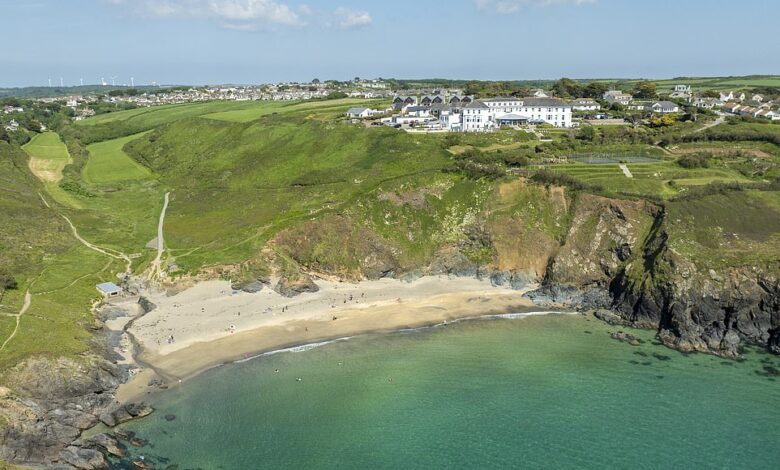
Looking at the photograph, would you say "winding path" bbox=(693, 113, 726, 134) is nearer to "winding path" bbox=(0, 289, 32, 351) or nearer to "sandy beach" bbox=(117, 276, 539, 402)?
"sandy beach" bbox=(117, 276, 539, 402)

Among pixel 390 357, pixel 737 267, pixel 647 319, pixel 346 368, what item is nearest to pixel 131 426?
pixel 346 368

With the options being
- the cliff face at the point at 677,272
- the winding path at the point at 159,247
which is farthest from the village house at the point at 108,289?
the cliff face at the point at 677,272

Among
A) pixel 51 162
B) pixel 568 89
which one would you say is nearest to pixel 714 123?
pixel 568 89

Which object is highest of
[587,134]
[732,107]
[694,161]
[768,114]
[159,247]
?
[732,107]

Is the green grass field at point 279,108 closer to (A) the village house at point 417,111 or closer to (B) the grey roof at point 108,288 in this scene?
(A) the village house at point 417,111

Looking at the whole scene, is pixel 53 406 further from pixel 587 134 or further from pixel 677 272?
pixel 587 134
